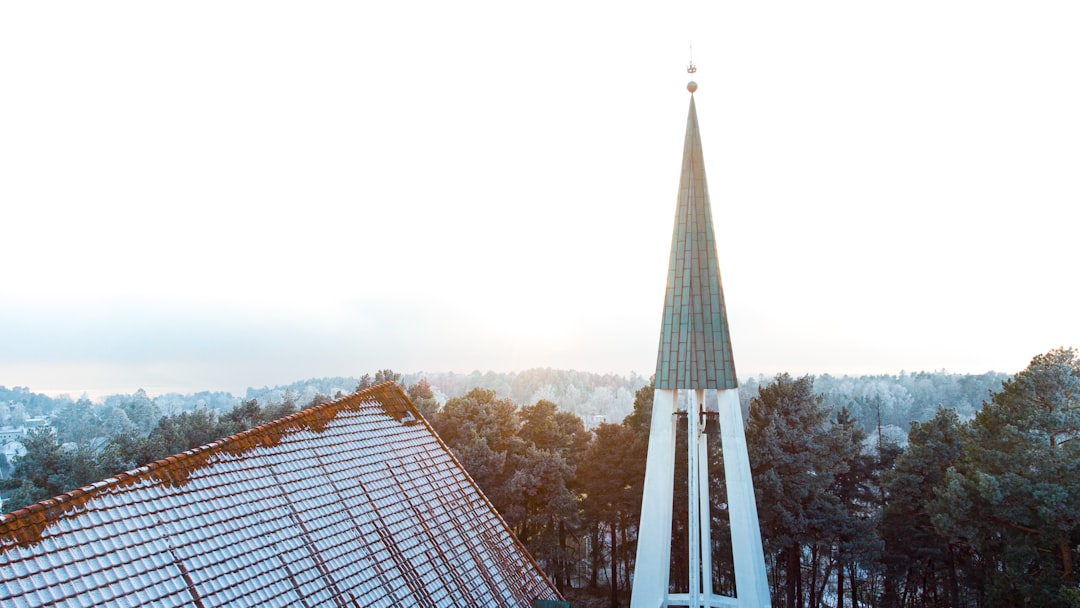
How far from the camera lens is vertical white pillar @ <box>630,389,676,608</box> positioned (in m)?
13.0

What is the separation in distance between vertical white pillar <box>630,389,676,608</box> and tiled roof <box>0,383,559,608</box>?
2388 millimetres

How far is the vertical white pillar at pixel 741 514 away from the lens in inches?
490

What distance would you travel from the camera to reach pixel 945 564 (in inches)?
874

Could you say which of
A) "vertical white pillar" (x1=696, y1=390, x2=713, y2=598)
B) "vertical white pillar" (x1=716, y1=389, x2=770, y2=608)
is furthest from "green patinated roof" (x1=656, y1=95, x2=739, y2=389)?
"vertical white pillar" (x1=696, y1=390, x2=713, y2=598)

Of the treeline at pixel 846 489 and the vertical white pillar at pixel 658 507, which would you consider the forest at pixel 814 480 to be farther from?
the vertical white pillar at pixel 658 507

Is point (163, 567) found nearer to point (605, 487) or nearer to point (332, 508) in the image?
point (332, 508)

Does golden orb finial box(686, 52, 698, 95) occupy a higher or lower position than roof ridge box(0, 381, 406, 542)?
higher

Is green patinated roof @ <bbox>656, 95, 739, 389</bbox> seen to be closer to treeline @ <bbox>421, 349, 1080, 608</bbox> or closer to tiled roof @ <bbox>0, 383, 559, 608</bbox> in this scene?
tiled roof @ <bbox>0, 383, 559, 608</bbox>

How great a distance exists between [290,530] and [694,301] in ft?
29.2

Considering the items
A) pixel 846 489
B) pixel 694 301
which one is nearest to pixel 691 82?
pixel 694 301

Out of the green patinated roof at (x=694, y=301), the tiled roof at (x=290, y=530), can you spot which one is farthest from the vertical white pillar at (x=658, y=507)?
the tiled roof at (x=290, y=530)

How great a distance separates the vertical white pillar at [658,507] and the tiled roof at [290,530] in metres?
2.39

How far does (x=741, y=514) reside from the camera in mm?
12695

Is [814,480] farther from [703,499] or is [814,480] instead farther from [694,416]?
[694,416]
